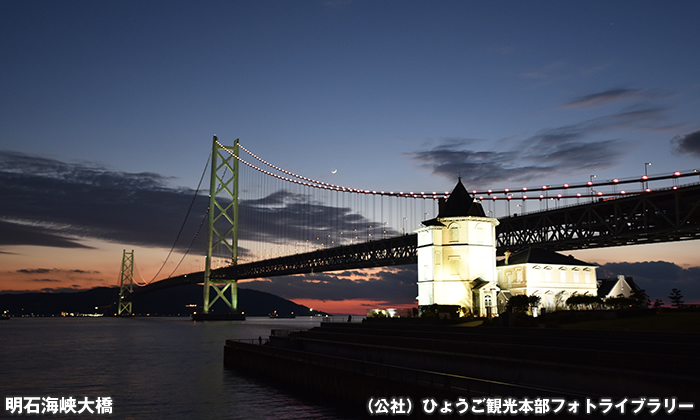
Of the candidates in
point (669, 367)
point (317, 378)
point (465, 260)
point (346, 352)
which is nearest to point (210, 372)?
point (346, 352)

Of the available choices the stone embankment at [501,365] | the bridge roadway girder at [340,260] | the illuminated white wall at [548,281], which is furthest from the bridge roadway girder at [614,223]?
the stone embankment at [501,365]

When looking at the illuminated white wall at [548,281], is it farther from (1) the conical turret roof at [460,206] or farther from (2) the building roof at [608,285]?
(1) the conical turret roof at [460,206]

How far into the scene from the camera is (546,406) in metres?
16.3

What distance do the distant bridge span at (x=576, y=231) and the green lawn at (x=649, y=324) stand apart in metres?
24.9

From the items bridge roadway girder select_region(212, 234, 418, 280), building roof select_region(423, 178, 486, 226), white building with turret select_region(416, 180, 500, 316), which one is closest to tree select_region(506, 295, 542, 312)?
white building with turret select_region(416, 180, 500, 316)

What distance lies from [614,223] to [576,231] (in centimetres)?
698

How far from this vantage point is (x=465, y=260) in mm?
50969

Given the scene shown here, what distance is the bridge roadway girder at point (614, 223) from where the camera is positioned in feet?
184

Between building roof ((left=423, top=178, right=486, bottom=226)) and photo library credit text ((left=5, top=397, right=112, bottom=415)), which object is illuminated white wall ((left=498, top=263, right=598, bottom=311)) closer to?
building roof ((left=423, top=178, right=486, bottom=226))

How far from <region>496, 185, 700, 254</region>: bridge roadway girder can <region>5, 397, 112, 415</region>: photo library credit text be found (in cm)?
5009

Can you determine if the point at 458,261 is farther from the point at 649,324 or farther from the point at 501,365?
the point at 501,365

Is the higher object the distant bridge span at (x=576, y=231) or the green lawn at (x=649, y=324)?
the distant bridge span at (x=576, y=231)

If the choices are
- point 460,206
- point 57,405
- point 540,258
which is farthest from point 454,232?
point 57,405

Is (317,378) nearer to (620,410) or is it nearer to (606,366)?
(606,366)
